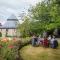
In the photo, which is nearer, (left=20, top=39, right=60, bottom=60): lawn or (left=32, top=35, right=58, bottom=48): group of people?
(left=20, top=39, right=60, bottom=60): lawn

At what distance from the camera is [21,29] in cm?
3028

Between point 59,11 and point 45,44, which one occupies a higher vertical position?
point 59,11

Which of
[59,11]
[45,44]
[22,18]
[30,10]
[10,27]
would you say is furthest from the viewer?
[10,27]

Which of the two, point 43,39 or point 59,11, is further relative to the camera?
point 43,39

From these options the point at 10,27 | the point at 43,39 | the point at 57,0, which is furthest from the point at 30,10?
the point at 10,27

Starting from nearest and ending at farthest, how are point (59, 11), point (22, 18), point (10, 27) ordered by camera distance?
point (59, 11)
point (22, 18)
point (10, 27)

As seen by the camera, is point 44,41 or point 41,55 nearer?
point 41,55

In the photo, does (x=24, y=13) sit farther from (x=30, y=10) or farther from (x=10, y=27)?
(x=10, y=27)

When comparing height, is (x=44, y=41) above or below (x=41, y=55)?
above

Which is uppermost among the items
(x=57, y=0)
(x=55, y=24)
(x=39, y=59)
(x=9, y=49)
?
(x=57, y=0)

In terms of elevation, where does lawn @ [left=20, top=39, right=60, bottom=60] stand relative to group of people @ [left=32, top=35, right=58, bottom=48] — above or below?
below

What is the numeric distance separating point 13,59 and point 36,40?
1246 cm

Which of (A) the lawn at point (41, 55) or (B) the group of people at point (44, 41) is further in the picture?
(B) the group of people at point (44, 41)

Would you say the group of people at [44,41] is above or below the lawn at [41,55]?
above
